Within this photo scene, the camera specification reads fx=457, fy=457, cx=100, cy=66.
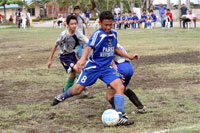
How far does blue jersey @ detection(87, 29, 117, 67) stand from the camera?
249 inches

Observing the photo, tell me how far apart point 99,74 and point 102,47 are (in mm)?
390

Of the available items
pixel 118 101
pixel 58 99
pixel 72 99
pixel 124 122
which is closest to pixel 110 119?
pixel 124 122

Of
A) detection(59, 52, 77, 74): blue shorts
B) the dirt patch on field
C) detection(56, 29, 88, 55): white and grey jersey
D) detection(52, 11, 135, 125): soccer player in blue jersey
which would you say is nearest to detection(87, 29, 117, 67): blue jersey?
detection(52, 11, 135, 125): soccer player in blue jersey

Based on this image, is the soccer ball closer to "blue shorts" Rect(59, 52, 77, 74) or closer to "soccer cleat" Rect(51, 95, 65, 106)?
"soccer cleat" Rect(51, 95, 65, 106)

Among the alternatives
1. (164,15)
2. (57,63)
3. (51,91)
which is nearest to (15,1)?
(164,15)

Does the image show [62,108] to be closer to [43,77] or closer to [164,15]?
[43,77]

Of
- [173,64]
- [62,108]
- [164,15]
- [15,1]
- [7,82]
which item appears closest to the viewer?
[62,108]

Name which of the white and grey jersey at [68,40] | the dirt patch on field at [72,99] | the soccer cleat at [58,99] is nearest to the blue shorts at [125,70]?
the dirt patch on field at [72,99]

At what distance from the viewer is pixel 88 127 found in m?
6.12

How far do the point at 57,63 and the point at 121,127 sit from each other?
339 inches

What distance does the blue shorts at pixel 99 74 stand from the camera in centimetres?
641

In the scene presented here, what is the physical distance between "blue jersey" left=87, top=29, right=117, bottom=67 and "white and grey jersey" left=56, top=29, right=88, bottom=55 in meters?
1.71

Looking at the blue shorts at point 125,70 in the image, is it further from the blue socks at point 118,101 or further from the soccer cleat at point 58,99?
the soccer cleat at point 58,99

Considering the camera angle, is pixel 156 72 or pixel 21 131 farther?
pixel 156 72
